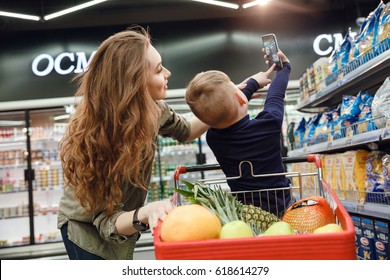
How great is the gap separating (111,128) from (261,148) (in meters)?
0.63

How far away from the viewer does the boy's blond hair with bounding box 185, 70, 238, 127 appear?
1.44 m

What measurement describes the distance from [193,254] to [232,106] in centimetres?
86

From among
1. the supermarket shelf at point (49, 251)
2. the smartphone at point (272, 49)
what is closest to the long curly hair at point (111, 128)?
the smartphone at point (272, 49)

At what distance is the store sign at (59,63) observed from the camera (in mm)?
4887

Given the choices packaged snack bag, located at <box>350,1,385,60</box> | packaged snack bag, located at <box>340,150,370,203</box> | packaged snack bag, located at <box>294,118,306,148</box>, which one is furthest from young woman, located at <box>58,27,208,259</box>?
packaged snack bag, located at <box>294,118,306,148</box>

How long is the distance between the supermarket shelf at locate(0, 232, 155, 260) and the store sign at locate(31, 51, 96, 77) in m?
2.26

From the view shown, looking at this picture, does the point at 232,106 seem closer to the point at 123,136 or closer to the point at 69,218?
the point at 123,136

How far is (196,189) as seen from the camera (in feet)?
3.35

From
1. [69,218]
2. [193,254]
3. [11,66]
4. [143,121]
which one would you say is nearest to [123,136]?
[143,121]

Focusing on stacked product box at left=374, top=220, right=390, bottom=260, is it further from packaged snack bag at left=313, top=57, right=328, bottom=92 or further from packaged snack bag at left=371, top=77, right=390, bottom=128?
packaged snack bag at left=313, top=57, right=328, bottom=92

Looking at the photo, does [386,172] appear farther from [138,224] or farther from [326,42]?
[326,42]

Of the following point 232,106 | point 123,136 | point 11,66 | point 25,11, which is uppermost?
Result: point 25,11

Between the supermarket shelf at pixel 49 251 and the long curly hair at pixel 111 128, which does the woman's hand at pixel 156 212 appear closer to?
the long curly hair at pixel 111 128

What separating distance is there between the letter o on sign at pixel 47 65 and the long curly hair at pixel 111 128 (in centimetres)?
412
